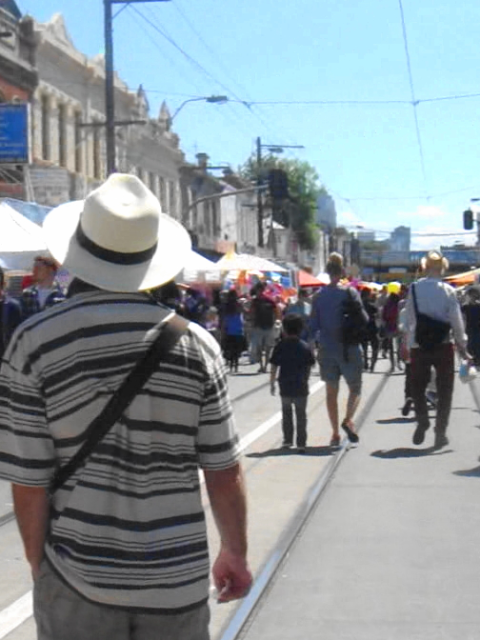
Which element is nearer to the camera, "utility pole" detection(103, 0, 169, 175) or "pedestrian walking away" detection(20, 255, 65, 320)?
"pedestrian walking away" detection(20, 255, 65, 320)

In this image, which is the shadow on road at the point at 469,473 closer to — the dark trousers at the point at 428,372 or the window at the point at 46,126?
the dark trousers at the point at 428,372

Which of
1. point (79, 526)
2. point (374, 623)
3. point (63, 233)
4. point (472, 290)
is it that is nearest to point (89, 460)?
point (79, 526)

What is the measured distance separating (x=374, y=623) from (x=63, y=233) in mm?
3590

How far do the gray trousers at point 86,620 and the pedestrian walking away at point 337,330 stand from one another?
894 cm

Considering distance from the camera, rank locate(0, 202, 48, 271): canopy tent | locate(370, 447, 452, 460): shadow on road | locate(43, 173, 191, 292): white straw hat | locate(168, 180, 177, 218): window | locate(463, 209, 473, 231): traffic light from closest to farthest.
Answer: locate(43, 173, 191, 292): white straw hat < locate(370, 447, 452, 460): shadow on road < locate(0, 202, 48, 271): canopy tent < locate(168, 180, 177, 218): window < locate(463, 209, 473, 231): traffic light

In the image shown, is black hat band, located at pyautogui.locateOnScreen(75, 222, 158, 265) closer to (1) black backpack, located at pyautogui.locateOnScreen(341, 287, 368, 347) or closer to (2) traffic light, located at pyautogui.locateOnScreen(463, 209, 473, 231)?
(1) black backpack, located at pyautogui.locateOnScreen(341, 287, 368, 347)

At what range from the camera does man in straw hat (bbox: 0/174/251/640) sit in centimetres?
324

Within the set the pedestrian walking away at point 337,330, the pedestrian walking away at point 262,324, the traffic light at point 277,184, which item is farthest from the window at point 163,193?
the pedestrian walking away at point 337,330

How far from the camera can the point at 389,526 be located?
884 centimetres

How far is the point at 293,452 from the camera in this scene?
1248 cm

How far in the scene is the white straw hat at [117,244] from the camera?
3352mm

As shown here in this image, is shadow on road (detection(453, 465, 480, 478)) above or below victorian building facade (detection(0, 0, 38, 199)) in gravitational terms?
below

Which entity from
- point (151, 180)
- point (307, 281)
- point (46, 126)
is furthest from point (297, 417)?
point (151, 180)

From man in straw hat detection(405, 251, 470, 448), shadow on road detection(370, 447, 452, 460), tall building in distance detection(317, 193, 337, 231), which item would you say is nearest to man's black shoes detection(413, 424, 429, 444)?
man in straw hat detection(405, 251, 470, 448)
